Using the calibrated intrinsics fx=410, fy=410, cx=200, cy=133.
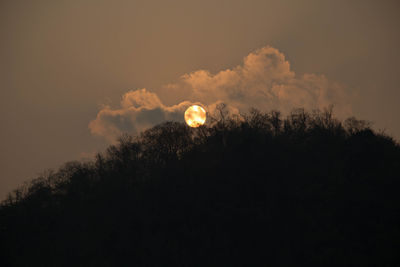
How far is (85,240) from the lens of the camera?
2425 inches

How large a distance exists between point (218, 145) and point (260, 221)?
15.5 m

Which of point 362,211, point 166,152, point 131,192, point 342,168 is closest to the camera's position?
point 362,211

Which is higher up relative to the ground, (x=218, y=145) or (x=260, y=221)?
(x=218, y=145)

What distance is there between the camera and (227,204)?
60.0m

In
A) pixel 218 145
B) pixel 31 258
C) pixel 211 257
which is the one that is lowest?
pixel 211 257

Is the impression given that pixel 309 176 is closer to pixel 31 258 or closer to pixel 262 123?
pixel 262 123

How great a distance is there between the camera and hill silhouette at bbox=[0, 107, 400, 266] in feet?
179

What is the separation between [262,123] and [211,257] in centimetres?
2652

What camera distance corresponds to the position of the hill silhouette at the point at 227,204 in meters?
54.4

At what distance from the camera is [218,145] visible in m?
67.8

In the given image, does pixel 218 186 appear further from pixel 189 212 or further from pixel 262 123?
pixel 262 123

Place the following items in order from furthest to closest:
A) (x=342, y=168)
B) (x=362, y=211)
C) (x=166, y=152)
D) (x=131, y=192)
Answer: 1. (x=166, y=152)
2. (x=131, y=192)
3. (x=342, y=168)
4. (x=362, y=211)

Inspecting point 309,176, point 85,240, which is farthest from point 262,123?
point 85,240

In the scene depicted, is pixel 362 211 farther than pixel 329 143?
No
